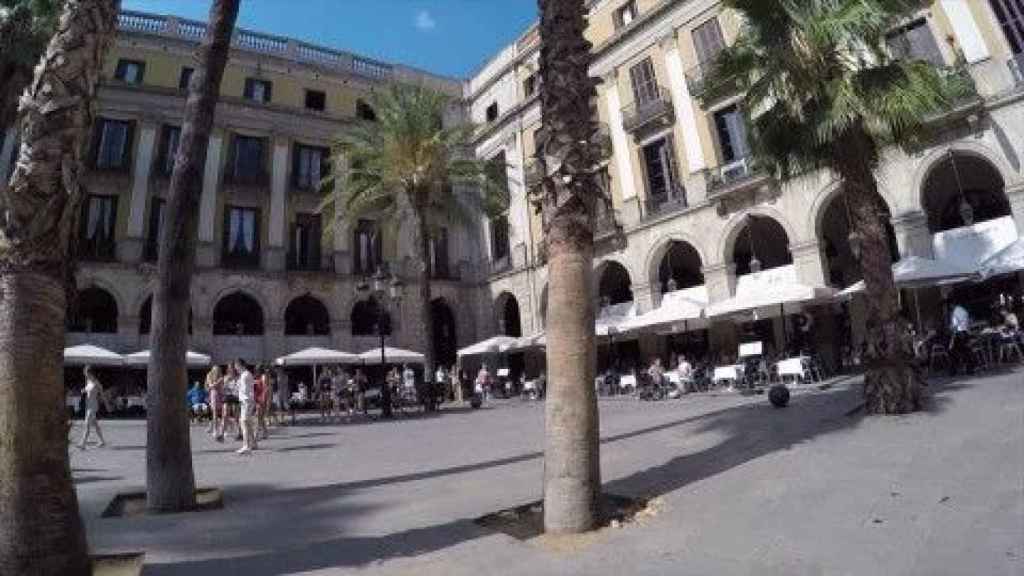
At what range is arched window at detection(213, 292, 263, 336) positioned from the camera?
31484 mm

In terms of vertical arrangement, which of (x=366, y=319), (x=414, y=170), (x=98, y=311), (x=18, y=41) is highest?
(x=18, y=41)

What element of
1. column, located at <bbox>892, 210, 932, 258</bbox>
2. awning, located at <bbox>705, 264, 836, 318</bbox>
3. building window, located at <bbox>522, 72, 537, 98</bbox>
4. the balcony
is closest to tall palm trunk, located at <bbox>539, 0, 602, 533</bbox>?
awning, located at <bbox>705, 264, 836, 318</bbox>

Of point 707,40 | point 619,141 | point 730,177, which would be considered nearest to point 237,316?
point 619,141

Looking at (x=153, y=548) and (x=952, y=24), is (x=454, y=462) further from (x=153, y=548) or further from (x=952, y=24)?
(x=952, y=24)

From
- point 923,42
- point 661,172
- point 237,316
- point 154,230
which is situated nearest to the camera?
point 923,42

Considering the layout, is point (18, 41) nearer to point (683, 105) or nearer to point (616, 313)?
point (683, 105)

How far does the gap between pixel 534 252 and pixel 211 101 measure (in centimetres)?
2469

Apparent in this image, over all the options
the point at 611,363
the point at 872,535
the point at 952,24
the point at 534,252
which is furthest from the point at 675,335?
the point at 872,535

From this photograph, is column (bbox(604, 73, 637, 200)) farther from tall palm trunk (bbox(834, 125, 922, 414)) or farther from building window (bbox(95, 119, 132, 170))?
building window (bbox(95, 119, 132, 170))

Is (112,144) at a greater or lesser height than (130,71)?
lesser

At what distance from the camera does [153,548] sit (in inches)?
250

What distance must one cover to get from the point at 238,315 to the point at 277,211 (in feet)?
16.5

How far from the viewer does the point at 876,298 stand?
10742 mm

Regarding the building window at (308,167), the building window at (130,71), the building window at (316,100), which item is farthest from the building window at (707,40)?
the building window at (130,71)
